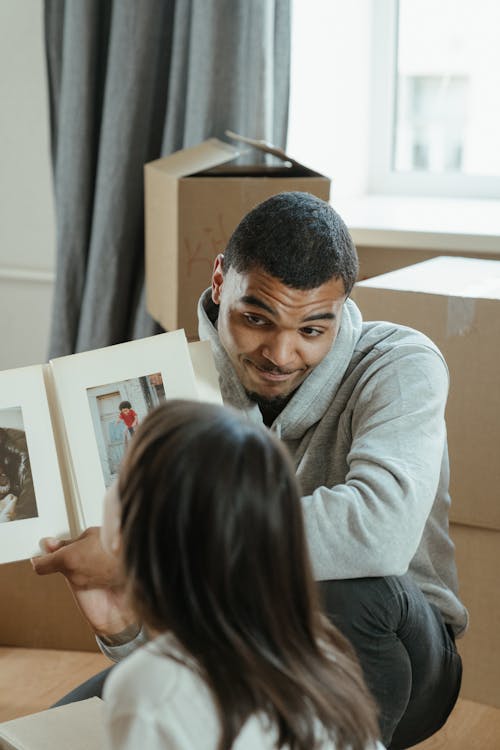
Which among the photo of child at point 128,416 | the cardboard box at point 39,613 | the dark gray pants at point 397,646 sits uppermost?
the photo of child at point 128,416

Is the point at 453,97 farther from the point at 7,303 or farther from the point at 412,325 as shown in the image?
the point at 7,303

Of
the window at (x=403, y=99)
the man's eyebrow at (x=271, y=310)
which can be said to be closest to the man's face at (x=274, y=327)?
the man's eyebrow at (x=271, y=310)

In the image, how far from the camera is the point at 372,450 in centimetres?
108

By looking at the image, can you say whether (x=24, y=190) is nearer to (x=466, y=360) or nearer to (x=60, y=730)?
(x=466, y=360)

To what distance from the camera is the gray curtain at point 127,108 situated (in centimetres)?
191

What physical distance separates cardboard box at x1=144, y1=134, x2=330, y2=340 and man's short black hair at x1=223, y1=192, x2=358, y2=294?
48 centimetres

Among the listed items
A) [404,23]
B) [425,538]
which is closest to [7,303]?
[404,23]

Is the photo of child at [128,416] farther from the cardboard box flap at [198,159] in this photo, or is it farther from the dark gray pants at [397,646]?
the cardboard box flap at [198,159]

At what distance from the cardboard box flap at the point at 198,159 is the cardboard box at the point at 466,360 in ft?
1.27

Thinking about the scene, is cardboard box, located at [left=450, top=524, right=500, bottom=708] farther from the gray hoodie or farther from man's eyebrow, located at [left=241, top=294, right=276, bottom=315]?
man's eyebrow, located at [left=241, top=294, right=276, bottom=315]

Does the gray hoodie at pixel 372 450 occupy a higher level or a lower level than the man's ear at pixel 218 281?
lower

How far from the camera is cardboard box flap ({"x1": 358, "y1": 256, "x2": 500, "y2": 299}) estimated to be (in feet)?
4.71

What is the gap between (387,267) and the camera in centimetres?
190

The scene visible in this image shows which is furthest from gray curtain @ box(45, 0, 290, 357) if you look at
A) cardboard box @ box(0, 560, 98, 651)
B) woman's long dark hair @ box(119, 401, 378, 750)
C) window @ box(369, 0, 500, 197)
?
woman's long dark hair @ box(119, 401, 378, 750)
